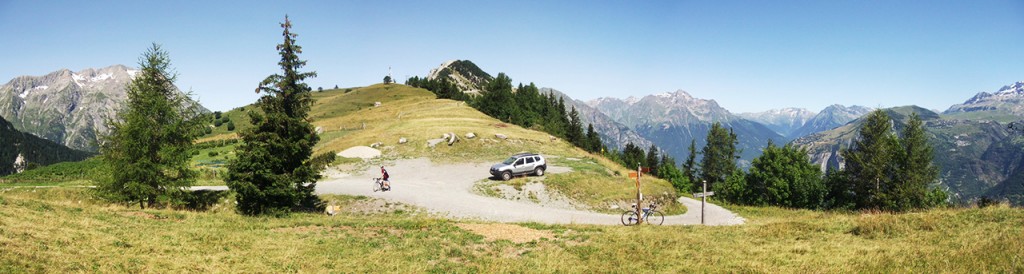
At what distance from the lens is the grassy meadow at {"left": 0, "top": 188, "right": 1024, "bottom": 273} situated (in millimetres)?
10953

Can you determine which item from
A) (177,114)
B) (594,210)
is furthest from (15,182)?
(594,210)

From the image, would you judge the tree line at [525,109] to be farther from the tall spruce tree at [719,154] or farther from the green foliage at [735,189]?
the green foliage at [735,189]

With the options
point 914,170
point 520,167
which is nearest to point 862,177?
point 914,170

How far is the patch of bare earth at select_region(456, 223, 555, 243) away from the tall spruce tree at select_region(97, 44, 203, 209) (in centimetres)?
1838

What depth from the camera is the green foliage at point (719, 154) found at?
7488cm

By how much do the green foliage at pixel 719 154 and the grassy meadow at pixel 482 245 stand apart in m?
60.8

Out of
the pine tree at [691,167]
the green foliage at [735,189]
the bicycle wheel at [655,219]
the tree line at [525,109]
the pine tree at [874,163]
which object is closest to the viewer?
the bicycle wheel at [655,219]

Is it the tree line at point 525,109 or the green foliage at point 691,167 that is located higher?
the tree line at point 525,109

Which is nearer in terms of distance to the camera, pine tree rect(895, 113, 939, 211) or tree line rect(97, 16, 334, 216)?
tree line rect(97, 16, 334, 216)

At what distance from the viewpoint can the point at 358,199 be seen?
28.8 meters

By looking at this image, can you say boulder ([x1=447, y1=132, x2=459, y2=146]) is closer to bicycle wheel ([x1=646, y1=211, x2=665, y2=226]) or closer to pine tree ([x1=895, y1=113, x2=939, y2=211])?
bicycle wheel ([x1=646, y1=211, x2=665, y2=226])

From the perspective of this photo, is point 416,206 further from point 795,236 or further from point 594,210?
point 795,236

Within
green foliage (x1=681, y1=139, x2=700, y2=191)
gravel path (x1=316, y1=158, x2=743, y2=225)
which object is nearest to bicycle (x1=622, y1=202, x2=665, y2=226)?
gravel path (x1=316, y1=158, x2=743, y2=225)

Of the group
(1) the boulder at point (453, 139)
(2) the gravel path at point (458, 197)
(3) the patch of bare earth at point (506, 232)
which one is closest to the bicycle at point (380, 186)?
(2) the gravel path at point (458, 197)
